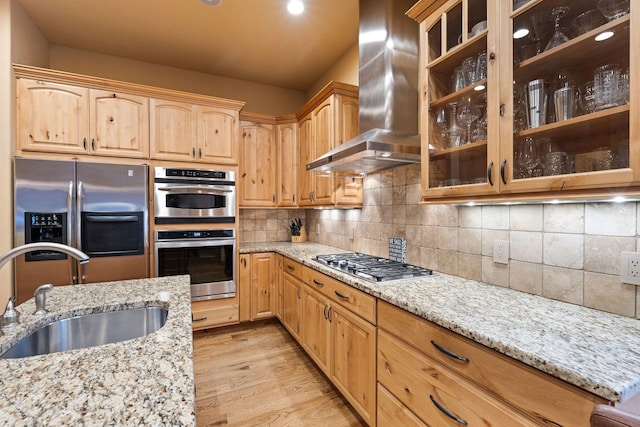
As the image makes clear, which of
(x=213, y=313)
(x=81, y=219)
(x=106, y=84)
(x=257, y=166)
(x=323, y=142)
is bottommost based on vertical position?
(x=213, y=313)

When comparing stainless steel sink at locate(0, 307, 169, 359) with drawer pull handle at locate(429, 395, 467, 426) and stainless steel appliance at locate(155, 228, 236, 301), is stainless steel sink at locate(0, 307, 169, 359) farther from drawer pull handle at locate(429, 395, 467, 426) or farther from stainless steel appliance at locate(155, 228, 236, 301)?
stainless steel appliance at locate(155, 228, 236, 301)

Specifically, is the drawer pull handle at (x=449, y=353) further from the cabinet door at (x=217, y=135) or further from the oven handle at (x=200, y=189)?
the cabinet door at (x=217, y=135)

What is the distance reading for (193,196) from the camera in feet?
9.53

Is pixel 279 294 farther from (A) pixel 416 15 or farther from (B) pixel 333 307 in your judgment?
(A) pixel 416 15

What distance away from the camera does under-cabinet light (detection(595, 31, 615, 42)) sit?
0.98 m

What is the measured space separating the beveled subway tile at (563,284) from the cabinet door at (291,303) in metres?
1.77

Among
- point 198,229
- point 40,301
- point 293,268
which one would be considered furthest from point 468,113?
point 198,229

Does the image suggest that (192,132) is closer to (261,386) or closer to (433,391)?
(261,386)

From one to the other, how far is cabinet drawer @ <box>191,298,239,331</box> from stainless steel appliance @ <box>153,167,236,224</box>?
0.86 meters

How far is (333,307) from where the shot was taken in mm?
2010

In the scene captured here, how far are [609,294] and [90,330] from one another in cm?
213

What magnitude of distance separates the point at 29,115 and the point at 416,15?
302 centimetres

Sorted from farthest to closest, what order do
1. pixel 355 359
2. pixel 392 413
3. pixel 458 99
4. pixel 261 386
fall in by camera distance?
pixel 261 386 → pixel 355 359 → pixel 458 99 → pixel 392 413

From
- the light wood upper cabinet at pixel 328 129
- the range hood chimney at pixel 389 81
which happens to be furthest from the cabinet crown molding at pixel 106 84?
the range hood chimney at pixel 389 81
